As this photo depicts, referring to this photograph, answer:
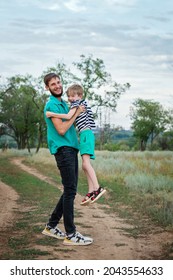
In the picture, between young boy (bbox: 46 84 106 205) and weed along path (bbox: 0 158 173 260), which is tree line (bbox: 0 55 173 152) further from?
young boy (bbox: 46 84 106 205)

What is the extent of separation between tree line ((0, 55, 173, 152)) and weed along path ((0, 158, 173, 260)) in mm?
19965

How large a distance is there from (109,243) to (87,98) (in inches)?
845

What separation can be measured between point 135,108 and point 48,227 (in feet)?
147

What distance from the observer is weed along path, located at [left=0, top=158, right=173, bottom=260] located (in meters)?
5.03

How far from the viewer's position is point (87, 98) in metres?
26.8

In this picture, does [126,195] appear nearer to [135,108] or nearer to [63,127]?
[63,127]

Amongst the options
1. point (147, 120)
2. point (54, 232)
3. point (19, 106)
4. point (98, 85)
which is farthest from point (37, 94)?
point (54, 232)

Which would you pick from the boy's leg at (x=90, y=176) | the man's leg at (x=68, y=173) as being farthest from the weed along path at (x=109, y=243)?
the boy's leg at (x=90, y=176)

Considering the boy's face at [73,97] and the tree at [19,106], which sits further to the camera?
the tree at [19,106]

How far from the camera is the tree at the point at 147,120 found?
158 ft

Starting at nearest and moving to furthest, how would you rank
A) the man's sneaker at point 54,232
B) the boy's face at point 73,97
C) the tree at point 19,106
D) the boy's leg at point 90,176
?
the boy's face at point 73,97
the boy's leg at point 90,176
the man's sneaker at point 54,232
the tree at point 19,106

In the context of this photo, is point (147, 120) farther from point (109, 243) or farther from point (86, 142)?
point (86, 142)

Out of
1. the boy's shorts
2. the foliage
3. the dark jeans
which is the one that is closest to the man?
the dark jeans

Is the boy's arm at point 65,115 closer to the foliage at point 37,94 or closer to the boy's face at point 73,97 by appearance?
the boy's face at point 73,97
